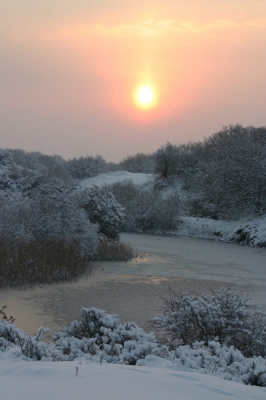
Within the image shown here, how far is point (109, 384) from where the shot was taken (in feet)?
14.5

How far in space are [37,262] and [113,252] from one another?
6.13 m

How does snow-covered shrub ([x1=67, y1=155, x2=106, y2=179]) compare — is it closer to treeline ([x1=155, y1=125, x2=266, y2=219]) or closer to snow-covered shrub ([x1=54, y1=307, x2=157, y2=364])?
treeline ([x1=155, y1=125, x2=266, y2=219])

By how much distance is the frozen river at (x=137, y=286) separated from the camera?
10641 mm

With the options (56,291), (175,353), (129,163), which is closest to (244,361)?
(175,353)

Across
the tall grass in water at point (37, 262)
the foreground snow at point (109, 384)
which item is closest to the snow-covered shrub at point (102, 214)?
the tall grass in water at point (37, 262)

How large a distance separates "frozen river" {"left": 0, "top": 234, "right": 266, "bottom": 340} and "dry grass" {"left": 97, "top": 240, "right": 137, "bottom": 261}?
54 centimetres

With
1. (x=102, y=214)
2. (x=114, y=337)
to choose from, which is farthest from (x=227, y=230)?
(x=114, y=337)

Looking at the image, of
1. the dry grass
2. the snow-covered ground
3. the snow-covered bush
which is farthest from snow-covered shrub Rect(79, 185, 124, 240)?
the snow-covered bush

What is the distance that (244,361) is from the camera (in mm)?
5508

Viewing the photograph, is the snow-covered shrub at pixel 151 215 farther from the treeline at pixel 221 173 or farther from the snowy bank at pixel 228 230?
the treeline at pixel 221 173

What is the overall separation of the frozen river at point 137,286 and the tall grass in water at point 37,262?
1.48ft

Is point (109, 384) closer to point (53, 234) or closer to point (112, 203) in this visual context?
point (53, 234)

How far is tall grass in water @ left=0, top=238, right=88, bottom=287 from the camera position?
1348 cm

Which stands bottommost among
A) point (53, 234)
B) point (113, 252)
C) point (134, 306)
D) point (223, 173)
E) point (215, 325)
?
point (134, 306)
